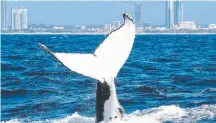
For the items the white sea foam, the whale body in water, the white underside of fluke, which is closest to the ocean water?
the white sea foam

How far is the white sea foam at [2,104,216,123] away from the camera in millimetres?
9484

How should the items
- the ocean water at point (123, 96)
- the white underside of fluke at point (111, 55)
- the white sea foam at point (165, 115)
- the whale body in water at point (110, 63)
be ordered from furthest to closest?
the ocean water at point (123, 96) < the white sea foam at point (165, 115) < the whale body in water at point (110, 63) < the white underside of fluke at point (111, 55)

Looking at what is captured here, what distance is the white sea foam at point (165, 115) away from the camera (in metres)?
9.48

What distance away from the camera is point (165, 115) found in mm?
10344

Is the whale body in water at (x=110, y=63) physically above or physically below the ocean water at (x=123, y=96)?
above

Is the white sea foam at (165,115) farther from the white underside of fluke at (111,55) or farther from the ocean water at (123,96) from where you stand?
the white underside of fluke at (111,55)

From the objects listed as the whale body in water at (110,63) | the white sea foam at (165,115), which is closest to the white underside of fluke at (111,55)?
the whale body in water at (110,63)

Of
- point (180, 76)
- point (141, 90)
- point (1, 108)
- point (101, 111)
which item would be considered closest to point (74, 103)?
point (1, 108)

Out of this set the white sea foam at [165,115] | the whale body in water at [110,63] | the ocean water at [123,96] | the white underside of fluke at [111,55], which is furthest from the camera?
the ocean water at [123,96]

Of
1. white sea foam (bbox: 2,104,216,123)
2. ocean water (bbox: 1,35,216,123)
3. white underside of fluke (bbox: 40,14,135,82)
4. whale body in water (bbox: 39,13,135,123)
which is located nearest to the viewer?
white underside of fluke (bbox: 40,14,135,82)

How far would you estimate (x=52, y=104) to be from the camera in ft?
40.3

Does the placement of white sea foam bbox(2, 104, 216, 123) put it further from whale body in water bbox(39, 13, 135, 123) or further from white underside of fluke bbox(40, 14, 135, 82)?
white underside of fluke bbox(40, 14, 135, 82)

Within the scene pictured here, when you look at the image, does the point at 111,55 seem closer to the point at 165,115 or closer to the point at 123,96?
the point at 165,115

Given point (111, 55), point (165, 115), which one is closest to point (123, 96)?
point (165, 115)
